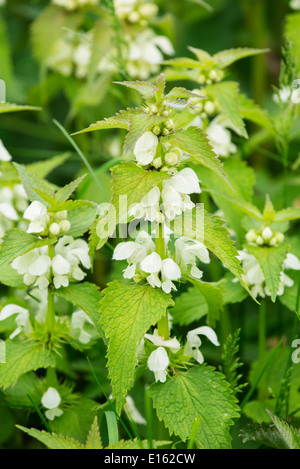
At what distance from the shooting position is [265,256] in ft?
4.15

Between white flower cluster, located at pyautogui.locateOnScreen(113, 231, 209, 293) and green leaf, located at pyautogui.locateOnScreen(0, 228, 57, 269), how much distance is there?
0.15 metres

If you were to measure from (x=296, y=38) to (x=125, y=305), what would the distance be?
51.8 inches

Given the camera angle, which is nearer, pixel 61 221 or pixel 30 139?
pixel 61 221

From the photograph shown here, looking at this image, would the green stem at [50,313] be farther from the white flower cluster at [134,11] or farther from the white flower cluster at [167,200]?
the white flower cluster at [134,11]

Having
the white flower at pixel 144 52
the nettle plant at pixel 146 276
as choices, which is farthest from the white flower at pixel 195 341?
the white flower at pixel 144 52

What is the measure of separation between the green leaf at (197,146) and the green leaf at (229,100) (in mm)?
268

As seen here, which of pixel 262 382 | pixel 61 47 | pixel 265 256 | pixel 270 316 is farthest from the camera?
pixel 61 47

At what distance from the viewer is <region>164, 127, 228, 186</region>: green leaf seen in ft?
3.16

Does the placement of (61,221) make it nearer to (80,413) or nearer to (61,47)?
(80,413)

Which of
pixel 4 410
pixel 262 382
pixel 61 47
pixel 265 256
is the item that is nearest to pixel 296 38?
pixel 61 47

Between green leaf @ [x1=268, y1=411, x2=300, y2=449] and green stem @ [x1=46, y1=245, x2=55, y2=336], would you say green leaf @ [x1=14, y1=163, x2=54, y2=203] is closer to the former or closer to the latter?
green stem @ [x1=46, y1=245, x2=55, y2=336]

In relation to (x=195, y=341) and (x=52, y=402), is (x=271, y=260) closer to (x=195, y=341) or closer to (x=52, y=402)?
(x=195, y=341)

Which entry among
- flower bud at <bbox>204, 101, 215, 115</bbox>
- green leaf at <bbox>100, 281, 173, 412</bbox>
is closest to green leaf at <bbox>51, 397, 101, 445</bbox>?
green leaf at <bbox>100, 281, 173, 412</bbox>
